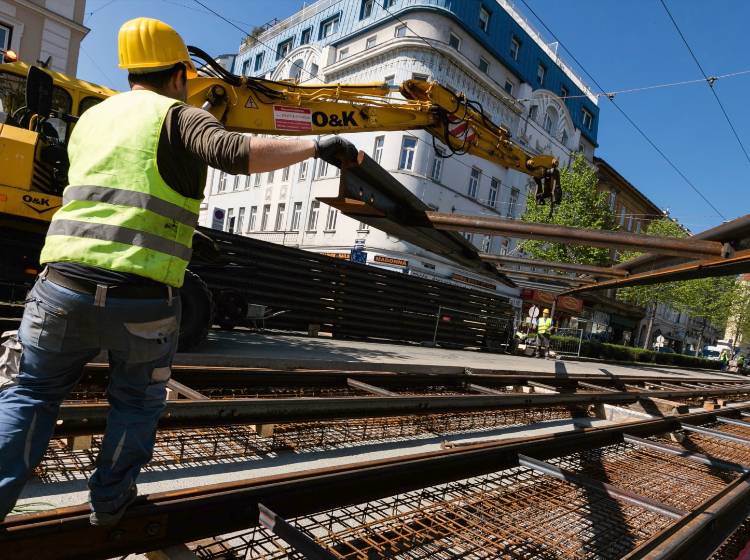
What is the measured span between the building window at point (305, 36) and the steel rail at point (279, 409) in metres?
35.7

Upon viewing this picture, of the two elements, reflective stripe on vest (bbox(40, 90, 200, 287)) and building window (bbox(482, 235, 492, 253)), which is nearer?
reflective stripe on vest (bbox(40, 90, 200, 287))

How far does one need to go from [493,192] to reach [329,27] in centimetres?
1568

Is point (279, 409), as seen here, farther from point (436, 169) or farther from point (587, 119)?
point (587, 119)

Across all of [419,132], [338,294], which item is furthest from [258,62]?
[338,294]

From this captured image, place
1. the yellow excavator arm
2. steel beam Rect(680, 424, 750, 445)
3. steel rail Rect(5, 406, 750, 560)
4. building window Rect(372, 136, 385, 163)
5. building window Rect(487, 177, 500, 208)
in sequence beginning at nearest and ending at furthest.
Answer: steel rail Rect(5, 406, 750, 560) < steel beam Rect(680, 424, 750, 445) < the yellow excavator arm < building window Rect(372, 136, 385, 163) < building window Rect(487, 177, 500, 208)

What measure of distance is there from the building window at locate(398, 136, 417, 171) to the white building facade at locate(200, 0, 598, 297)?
8 centimetres

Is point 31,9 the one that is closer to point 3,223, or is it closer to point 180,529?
point 3,223

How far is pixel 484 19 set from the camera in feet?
99.2

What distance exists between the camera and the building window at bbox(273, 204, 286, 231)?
1314 inches

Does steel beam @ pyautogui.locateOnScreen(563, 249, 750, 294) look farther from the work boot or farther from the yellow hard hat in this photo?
the work boot

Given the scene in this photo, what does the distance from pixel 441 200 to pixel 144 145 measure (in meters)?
27.2

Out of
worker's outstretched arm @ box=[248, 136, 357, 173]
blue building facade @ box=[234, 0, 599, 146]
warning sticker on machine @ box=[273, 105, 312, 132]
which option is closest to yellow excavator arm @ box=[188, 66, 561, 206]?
warning sticker on machine @ box=[273, 105, 312, 132]

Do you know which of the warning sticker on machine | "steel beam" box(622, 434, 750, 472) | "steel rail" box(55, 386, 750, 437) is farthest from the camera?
the warning sticker on machine

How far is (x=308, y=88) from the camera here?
8.66 meters
